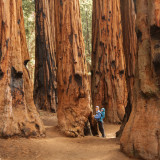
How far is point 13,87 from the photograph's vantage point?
16.9 ft

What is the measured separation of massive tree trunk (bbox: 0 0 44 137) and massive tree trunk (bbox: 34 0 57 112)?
522 centimetres

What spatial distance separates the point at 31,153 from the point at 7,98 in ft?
4.73

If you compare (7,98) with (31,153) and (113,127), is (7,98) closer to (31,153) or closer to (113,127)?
(31,153)

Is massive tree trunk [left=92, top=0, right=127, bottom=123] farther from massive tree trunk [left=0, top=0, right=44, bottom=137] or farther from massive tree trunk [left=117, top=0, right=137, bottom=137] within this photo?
massive tree trunk [left=0, top=0, right=44, bottom=137]

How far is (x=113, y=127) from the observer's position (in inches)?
330

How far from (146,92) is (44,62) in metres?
7.82

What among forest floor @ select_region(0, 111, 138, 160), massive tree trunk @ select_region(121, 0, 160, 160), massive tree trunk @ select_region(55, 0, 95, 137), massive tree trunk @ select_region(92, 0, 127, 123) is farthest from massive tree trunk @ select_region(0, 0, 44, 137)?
massive tree trunk @ select_region(92, 0, 127, 123)

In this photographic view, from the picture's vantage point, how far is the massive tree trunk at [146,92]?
341 centimetres

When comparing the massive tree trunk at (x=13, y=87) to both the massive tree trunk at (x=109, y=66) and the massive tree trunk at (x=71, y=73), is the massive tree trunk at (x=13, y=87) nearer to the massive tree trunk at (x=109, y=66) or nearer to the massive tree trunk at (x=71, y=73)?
the massive tree trunk at (x=71, y=73)

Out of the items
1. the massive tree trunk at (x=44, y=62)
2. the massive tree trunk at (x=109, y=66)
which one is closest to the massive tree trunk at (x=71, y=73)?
the massive tree trunk at (x=109, y=66)

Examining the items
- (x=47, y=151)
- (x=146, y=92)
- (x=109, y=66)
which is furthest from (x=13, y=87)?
(x=109, y=66)

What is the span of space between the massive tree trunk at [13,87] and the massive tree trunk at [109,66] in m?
4.10

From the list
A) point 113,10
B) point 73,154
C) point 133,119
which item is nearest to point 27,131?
point 73,154

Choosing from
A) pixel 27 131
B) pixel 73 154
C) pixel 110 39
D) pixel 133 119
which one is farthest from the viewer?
pixel 110 39
